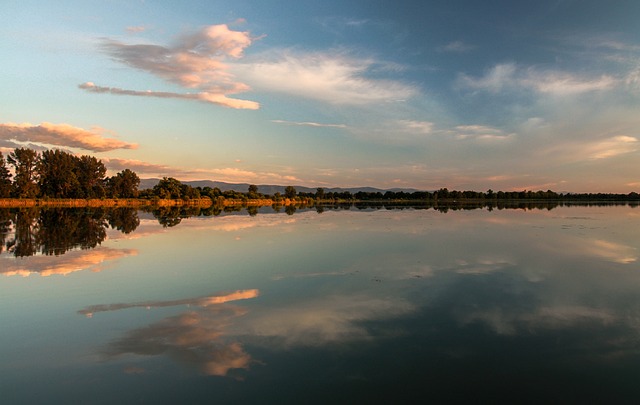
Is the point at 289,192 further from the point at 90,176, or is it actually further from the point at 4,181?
the point at 4,181

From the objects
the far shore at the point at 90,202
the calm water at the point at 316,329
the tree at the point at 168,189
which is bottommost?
the calm water at the point at 316,329

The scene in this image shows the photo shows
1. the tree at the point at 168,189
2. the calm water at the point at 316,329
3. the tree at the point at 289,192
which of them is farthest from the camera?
the tree at the point at 289,192

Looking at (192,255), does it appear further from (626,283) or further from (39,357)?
(626,283)

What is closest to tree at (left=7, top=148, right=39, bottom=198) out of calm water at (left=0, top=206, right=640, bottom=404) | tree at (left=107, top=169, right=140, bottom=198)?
tree at (left=107, top=169, right=140, bottom=198)

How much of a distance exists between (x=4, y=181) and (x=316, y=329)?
9764 cm

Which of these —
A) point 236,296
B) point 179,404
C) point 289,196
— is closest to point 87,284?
point 236,296

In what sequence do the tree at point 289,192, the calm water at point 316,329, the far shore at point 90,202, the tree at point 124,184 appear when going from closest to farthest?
1. the calm water at point 316,329
2. the far shore at point 90,202
3. the tree at point 124,184
4. the tree at point 289,192

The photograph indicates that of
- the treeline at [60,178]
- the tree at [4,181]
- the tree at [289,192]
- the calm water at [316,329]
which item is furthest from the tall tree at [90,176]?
the calm water at [316,329]

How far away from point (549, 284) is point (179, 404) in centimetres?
1333

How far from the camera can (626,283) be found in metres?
13.7

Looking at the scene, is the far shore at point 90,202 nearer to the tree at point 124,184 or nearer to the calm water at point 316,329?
the tree at point 124,184

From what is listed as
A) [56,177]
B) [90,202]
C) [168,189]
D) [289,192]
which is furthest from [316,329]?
[289,192]

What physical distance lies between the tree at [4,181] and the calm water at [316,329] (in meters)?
77.9

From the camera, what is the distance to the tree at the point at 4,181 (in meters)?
77.3
